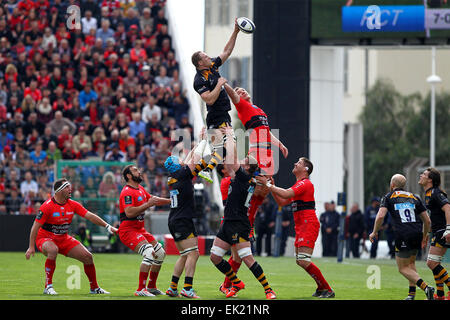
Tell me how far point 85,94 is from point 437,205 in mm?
18602

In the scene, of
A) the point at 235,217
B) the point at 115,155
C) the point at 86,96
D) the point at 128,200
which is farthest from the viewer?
the point at 86,96

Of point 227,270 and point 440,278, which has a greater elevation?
point 227,270

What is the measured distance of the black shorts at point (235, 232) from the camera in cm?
1473

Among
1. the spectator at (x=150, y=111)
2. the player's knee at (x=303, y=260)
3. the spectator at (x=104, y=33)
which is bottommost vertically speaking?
the player's knee at (x=303, y=260)

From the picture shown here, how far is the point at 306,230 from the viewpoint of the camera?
1527 centimetres

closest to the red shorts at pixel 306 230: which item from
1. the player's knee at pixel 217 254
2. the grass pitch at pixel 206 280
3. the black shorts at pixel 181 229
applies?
the grass pitch at pixel 206 280

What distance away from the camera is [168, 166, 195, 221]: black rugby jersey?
14.7 meters

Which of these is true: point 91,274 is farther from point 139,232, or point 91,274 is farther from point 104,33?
point 104,33

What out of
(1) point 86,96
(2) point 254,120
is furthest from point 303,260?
(1) point 86,96

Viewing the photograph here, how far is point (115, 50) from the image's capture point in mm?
33250

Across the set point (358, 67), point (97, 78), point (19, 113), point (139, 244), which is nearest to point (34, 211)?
point (19, 113)

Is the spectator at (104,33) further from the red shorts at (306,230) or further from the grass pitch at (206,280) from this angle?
the red shorts at (306,230)

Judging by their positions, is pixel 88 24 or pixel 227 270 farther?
pixel 88 24

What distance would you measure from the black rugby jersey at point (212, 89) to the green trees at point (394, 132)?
40.6 meters
